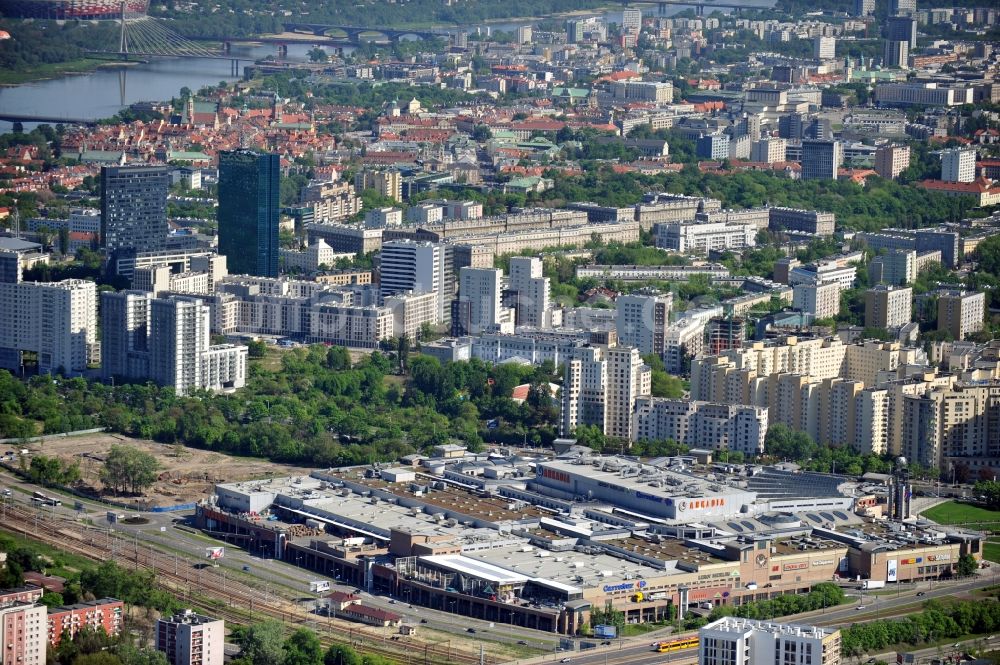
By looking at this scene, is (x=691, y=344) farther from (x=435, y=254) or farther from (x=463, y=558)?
(x=463, y=558)

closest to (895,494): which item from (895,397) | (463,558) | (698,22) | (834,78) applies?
(895,397)

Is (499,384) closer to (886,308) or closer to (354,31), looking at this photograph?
(886,308)

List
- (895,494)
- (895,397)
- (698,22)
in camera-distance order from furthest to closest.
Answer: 1. (698,22)
2. (895,397)
3. (895,494)

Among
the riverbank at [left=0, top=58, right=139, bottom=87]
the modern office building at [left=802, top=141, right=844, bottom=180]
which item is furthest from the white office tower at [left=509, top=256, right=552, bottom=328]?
the riverbank at [left=0, top=58, right=139, bottom=87]

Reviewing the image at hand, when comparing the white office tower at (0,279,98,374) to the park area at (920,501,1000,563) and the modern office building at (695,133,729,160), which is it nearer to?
the park area at (920,501,1000,563)

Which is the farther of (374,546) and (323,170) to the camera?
(323,170)

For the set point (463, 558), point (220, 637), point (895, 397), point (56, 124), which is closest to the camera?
point (220, 637)

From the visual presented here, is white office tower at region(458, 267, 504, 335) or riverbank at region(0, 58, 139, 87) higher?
riverbank at region(0, 58, 139, 87)
